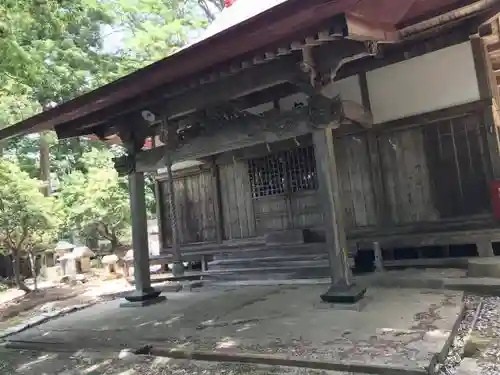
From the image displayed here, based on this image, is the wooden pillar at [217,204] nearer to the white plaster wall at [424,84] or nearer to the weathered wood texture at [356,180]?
the weathered wood texture at [356,180]

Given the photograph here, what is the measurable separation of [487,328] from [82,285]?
12332 mm

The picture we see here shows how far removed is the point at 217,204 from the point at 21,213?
6.07 meters

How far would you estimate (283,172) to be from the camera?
830 cm

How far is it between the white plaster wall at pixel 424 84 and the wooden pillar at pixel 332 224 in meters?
2.44

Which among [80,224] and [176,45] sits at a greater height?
[176,45]

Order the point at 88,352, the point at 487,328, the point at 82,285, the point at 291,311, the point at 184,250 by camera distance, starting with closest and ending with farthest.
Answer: the point at 487,328 < the point at 88,352 < the point at 291,311 < the point at 184,250 < the point at 82,285

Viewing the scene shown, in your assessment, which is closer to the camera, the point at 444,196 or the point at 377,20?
the point at 377,20

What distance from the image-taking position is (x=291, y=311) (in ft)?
17.1

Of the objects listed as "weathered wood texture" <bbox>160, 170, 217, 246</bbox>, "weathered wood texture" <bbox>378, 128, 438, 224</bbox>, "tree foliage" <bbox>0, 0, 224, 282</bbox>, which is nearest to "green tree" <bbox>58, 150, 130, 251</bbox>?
"tree foliage" <bbox>0, 0, 224, 282</bbox>

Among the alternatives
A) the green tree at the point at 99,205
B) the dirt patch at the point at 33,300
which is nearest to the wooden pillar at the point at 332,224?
the dirt patch at the point at 33,300

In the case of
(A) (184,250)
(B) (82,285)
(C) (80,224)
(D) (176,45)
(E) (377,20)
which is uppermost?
(D) (176,45)

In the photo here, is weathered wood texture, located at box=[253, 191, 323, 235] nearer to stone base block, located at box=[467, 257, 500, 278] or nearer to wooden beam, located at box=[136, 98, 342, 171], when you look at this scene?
wooden beam, located at box=[136, 98, 342, 171]

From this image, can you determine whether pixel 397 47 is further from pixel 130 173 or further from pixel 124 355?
pixel 124 355

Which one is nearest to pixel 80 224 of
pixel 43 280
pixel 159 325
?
pixel 43 280
